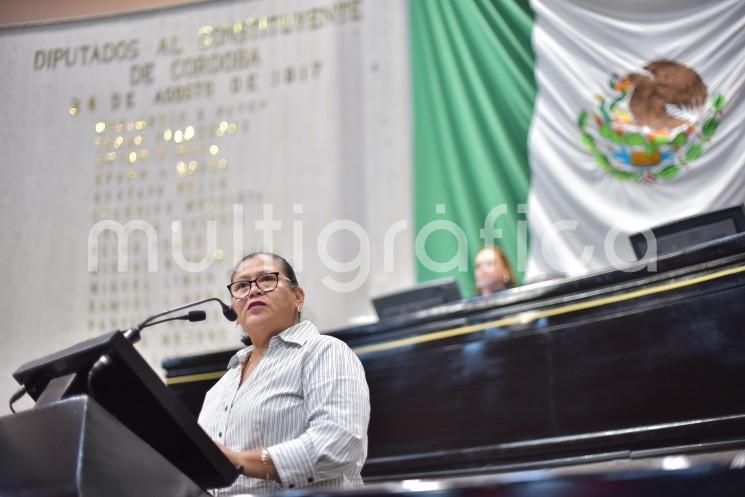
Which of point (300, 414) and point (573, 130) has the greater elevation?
point (573, 130)

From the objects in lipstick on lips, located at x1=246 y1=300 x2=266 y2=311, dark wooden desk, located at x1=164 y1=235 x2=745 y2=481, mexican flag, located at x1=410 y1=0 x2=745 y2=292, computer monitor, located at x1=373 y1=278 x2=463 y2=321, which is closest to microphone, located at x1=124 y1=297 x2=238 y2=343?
lipstick on lips, located at x1=246 y1=300 x2=266 y2=311

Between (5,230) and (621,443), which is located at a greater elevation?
(5,230)

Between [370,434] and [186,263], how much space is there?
2430mm

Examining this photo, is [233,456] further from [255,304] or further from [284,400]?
[255,304]

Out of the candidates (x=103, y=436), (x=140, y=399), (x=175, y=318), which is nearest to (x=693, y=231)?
(x=175, y=318)

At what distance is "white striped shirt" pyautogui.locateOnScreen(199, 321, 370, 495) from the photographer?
171cm

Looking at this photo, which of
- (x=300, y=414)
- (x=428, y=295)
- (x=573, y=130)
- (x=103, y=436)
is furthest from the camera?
(x=573, y=130)

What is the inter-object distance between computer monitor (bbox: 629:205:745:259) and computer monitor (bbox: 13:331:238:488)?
1.85 metres

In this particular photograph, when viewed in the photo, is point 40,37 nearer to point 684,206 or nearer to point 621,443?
point 684,206

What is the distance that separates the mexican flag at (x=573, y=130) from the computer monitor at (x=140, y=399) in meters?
2.92

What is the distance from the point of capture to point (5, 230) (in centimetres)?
535

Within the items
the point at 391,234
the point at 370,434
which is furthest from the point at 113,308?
the point at 370,434

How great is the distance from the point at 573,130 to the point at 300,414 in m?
3.08

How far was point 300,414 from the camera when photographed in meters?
1.84
